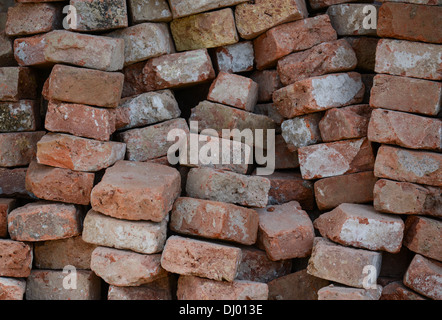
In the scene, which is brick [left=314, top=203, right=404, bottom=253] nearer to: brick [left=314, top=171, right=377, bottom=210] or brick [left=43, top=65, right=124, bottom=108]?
brick [left=314, top=171, right=377, bottom=210]

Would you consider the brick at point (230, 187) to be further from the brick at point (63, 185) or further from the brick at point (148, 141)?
the brick at point (63, 185)

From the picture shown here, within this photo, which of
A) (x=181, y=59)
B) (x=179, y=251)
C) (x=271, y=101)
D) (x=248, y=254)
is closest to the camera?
(x=179, y=251)

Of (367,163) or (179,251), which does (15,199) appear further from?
(367,163)

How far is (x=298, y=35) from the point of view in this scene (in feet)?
15.3

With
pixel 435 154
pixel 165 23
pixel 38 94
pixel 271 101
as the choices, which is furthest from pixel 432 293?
pixel 38 94

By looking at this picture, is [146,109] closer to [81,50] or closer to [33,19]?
→ [81,50]

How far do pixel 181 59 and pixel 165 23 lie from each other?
43cm

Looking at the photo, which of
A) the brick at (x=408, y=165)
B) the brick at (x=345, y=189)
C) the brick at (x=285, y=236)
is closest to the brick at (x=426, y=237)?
the brick at (x=408, y=165)

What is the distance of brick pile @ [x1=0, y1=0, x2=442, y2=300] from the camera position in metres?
3.96

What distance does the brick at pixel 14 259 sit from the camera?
4.09 m

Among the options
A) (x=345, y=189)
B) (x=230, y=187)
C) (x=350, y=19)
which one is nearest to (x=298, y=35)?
(x=350, y=19)

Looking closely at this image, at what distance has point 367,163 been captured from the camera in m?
4.37

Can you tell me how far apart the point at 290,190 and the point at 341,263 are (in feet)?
3.11

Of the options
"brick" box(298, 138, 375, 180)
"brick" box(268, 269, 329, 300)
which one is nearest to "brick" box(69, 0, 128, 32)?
"brick" box(298, 138, 375, 180)
